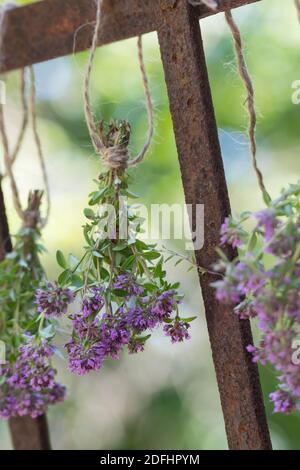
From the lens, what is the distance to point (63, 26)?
912 mm

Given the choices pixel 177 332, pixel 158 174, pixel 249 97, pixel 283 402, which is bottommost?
pixel 283 402

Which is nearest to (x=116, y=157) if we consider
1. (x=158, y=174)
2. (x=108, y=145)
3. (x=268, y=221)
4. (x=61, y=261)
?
(x=108, y=145)

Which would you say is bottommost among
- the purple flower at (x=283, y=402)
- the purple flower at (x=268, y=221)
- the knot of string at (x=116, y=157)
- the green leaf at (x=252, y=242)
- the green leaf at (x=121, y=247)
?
the purple flower at (x=283, y=402)

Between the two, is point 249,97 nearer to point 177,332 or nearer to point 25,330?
point 177,332

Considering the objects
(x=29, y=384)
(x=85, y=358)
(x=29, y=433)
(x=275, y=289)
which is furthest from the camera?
(x=29, y=433)

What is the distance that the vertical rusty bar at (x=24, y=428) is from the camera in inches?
39.4

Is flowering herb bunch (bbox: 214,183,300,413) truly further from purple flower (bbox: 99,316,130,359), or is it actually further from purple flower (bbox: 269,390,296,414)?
purple flower (bbox: 99,316,130,359)

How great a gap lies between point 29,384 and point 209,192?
12.4 inches

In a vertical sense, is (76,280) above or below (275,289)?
above

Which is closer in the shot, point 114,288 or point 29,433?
point 114,288

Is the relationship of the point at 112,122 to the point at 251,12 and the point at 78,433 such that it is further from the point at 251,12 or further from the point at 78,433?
the point at 78,433

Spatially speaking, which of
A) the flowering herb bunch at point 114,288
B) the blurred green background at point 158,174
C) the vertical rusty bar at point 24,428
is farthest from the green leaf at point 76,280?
the blurred green background at point 158,174

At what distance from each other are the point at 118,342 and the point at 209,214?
0.17 metres

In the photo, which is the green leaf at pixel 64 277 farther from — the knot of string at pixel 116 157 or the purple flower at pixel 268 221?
the purple flower at pixel 268 221
